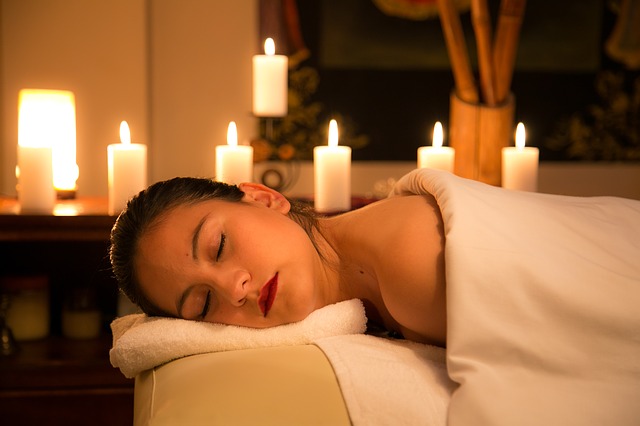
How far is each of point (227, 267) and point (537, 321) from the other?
43 centimetres

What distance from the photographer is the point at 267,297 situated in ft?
3.58

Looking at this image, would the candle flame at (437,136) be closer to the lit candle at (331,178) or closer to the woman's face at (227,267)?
the lit candle at (331,178)

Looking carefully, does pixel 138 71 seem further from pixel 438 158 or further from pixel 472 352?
pixel 472 352

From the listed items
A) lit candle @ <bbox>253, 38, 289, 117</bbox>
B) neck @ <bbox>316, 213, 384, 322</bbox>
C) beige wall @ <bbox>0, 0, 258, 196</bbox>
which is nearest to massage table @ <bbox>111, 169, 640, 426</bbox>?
neck @ <bbox>316, 213, 384, 322</bbox>

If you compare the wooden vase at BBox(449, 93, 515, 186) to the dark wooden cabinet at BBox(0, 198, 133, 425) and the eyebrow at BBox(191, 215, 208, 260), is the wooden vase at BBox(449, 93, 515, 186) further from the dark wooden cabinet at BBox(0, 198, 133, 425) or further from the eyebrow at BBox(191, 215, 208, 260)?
the eyebrow at BBox(191, 215, 208, 260)

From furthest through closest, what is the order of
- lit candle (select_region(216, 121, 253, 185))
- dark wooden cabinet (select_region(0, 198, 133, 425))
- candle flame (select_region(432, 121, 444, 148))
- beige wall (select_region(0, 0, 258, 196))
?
beige wall (select_region(0, 0, 258, 196))
candle flame (select_region(432, 121, 444, 148))
lit candle (select_region(216, 121, 253, 185))
dark wooden cabinet (select_region(0, 198, 133, 425))

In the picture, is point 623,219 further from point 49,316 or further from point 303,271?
point 49,316

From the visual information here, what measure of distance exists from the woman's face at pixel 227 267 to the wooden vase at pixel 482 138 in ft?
3.07

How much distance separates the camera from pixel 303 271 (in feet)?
3.71

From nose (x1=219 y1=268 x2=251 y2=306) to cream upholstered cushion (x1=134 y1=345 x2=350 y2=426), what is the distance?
102 mm

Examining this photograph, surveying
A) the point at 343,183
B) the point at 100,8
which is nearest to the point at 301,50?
the point at 100,8

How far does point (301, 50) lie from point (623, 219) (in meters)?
1.47

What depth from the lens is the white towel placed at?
1029mm

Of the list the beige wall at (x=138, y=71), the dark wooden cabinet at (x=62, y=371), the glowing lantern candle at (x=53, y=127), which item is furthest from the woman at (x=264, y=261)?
the beige wall at (x=138, y=71)
